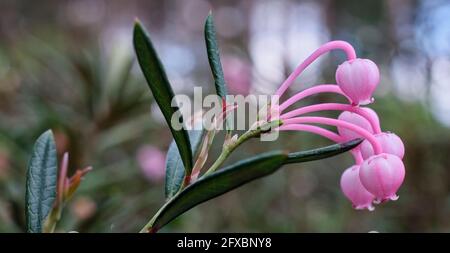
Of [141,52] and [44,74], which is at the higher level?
[44,74]

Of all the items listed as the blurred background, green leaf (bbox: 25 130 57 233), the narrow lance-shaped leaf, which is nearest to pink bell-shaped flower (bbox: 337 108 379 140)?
the narrow lance-shaped leaf

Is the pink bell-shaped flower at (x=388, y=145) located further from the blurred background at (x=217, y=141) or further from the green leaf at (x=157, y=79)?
the blurred background at (x=217, y=141)

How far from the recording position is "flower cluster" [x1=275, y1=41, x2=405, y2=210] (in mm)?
671

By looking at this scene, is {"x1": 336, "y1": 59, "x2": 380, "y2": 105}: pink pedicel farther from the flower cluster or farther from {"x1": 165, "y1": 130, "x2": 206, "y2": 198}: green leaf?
{"x1": 165, "y1": 130, "x2": 206, "y2": 198}: green leaf

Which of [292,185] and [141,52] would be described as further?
[292,185]

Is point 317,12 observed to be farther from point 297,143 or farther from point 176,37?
point 297,143

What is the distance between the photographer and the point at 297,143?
89.3 inches

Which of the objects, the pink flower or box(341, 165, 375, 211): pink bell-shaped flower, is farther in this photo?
the pink flower

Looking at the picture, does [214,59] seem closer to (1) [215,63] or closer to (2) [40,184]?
(1) [215,63]

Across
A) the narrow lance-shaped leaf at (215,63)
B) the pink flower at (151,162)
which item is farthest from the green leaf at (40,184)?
the pink flower at (151,162)

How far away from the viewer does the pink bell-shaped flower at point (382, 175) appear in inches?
26.9

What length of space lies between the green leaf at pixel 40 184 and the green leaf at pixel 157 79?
0.60 ft

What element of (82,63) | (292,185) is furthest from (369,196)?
(292,185)
